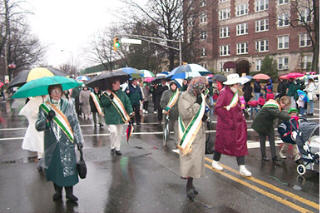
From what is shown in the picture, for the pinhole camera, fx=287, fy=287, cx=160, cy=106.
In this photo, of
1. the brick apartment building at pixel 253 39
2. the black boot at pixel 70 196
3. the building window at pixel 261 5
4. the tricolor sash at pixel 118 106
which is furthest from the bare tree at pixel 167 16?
the black boot at pixel 70 196

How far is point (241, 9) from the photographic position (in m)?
45.1

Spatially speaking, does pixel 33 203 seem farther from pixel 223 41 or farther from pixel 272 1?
pixel 223 41

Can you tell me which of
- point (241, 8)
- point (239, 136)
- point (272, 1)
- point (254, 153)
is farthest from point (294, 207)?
point (241, 8)

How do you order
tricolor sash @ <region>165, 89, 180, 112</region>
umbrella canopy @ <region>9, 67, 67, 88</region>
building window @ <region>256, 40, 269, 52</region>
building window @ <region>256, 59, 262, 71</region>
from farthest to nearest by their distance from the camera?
building window @ <region>256, 59, 262, 71</region> < building window @ <region>256, 40, 269, 52</region> < tricolor sash @ <region>165, 89, 180, 112</region> < umbrella canopy @ <region>9, 67, 67, 88</region>

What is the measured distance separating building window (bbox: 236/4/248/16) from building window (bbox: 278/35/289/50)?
6.94 m

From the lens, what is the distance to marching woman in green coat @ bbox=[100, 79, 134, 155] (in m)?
6.94

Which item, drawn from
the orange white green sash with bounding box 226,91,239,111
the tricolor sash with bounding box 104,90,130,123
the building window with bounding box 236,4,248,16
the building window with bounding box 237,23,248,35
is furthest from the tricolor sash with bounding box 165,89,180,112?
the building window with bounding box 236,4,248,16

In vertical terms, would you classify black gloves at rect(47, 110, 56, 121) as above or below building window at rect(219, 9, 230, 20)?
below

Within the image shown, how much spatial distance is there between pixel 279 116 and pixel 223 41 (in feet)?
146

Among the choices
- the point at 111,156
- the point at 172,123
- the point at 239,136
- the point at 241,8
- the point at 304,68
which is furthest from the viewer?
the point at 241,8

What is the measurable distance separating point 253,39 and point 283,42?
4.64m

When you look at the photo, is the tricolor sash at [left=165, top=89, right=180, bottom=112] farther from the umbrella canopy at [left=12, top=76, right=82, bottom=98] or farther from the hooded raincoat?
the umbrella canopy at [left=12, top=76, right=82, bottom=98]

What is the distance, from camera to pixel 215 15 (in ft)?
155

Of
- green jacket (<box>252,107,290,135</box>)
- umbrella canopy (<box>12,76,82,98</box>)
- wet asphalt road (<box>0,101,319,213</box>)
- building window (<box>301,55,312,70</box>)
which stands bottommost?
wet asphalt road (<box>0,101,319,213</box>)
